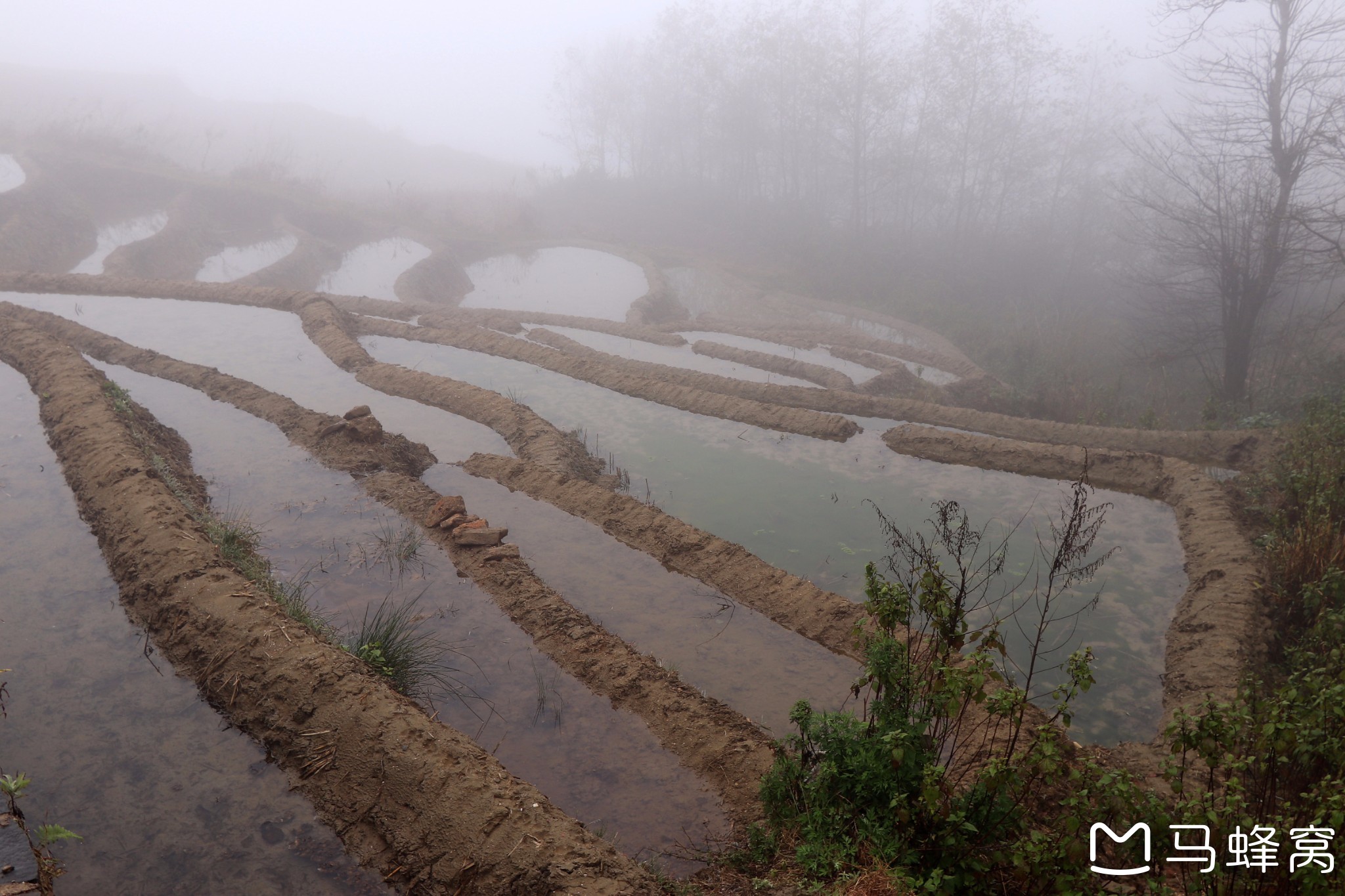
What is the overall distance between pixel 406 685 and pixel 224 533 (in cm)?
254

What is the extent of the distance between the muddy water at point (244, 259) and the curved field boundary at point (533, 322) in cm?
816

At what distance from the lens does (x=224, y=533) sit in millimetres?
6281

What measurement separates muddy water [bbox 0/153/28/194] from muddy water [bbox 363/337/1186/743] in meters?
22.1

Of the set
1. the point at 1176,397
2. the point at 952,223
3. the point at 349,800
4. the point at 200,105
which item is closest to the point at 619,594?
A: the point at 349,800

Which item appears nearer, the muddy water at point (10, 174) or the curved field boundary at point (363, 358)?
the curved field boundary at point (363, 358)

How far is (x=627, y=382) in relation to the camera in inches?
525

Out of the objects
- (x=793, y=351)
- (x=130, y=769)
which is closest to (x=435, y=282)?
(x=793, y=351)

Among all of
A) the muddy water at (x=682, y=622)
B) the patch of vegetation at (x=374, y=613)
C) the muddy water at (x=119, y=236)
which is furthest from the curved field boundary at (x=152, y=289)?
the muddy water at (x=682, y=622)

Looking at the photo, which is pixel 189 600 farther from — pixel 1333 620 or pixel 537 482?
pixel 1333 620

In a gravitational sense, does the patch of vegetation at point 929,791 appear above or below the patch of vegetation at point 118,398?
below

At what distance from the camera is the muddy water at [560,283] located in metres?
23.5

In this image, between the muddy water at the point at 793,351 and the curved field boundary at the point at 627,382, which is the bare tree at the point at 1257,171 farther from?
the curved field boundary at the point at 627,382

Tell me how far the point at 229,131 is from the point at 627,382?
4272 cm

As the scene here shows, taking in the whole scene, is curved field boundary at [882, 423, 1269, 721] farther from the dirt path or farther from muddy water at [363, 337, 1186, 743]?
the dirt path
